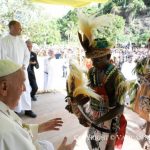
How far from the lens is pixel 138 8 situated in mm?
20375

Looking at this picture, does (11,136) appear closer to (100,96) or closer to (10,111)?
(10,111)

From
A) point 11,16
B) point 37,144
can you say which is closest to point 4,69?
point 37,144

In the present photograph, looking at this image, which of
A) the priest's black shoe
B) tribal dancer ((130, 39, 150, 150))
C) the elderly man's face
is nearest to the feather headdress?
the elderly man's face

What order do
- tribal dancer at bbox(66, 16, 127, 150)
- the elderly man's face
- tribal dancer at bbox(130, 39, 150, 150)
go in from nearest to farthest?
the elderly man's face
tribal dancer at bbox(66, 16, 127, 150)
tribal dancer at bbox(130, 39, 150, 150)

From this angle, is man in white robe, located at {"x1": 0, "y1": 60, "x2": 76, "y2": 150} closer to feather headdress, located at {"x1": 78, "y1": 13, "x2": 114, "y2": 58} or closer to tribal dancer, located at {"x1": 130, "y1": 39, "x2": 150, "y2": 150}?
feather headdress, located at {"x1": 78, "y1": 13, "x2": 114, "y2": 58}

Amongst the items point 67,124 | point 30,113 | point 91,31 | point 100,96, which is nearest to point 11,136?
point 100,96

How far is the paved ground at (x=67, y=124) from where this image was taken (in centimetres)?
463

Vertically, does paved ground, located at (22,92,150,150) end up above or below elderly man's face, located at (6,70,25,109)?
below

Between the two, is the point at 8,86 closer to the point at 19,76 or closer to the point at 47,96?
the point at 19,76

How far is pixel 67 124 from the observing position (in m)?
5.54

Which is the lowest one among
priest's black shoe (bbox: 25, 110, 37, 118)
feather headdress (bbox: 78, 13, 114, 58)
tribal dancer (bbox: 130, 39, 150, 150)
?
priest's black shoe (bbox: 25, 110, 37, 118)

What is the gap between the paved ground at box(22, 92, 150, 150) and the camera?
4.63 metres

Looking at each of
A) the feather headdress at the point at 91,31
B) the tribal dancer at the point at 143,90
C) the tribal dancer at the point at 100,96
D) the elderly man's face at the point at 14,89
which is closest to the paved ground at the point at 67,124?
the tribal dancer at the point at 143,90

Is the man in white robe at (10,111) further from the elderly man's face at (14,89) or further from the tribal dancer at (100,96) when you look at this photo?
the tribal dancer at (100,96)
